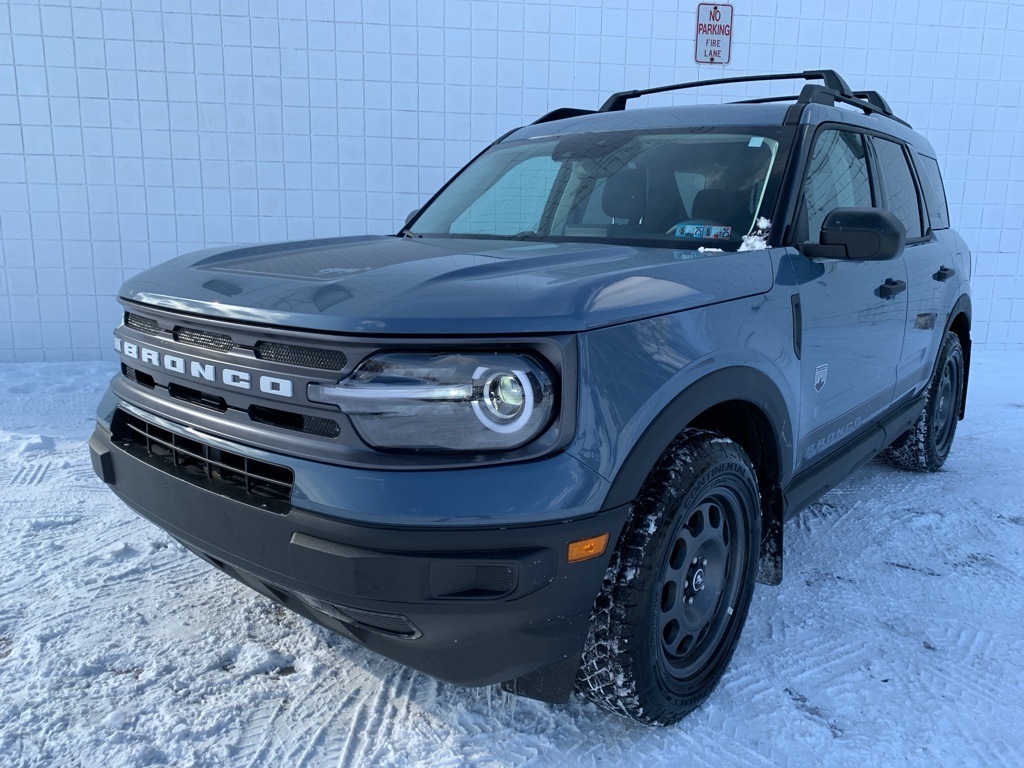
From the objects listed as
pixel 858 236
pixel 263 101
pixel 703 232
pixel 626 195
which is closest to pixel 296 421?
pixel 703 232

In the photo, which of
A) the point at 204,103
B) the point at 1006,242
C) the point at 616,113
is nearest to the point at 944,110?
the point at 1006,242

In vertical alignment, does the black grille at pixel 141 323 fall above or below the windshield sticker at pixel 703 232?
below

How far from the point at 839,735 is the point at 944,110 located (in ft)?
24.9

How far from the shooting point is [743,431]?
247 cm

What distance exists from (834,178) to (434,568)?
232cm

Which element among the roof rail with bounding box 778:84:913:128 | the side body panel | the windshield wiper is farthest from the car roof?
the side body panel

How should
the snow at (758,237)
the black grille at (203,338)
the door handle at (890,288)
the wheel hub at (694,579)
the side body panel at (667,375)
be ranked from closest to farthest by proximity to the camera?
the side body panel at (667,375) → the black grille at (203,338) → the wheel hub at (694,579) → the snow at (758,237) → the door handle at (890,288)

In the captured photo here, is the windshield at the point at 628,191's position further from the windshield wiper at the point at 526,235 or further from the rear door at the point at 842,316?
the rear door at the point at 842,316

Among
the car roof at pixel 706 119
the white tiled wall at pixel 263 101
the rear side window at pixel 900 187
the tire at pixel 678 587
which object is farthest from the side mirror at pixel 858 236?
the white tiled wall at pixel 263 101

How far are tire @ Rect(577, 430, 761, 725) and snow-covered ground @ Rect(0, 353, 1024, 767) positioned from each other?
6.1 inches

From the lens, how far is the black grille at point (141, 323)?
2217mm

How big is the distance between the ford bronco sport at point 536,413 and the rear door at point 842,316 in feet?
0.06

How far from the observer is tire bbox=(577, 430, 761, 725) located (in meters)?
1.89

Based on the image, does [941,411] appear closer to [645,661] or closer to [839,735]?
[839,735]
